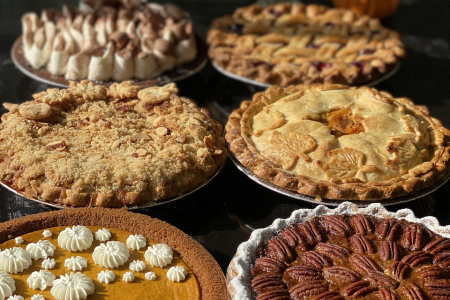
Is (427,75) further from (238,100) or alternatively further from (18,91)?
(18,91)

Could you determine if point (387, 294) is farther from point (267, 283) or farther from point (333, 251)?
point (267, 283)

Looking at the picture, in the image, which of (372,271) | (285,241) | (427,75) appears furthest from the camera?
(427,75)

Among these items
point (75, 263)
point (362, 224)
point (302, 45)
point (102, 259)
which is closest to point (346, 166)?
point (362, 224)

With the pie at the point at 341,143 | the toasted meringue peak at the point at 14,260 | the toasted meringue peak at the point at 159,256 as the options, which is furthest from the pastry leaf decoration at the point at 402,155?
the toasted meringue peak at the point at 14,260

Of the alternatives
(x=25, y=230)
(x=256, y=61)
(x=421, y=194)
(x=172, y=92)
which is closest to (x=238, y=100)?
(x=256, y=61)

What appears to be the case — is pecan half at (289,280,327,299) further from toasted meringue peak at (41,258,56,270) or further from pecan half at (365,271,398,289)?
toasted meringue peak at (41,258,56,270)

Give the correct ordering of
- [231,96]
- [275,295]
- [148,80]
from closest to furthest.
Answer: [275,295]
[148,80]
[231,96]

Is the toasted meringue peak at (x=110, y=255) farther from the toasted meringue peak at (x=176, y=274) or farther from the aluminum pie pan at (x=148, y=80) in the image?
the aluminum pie pan at (x=148, y=80)
